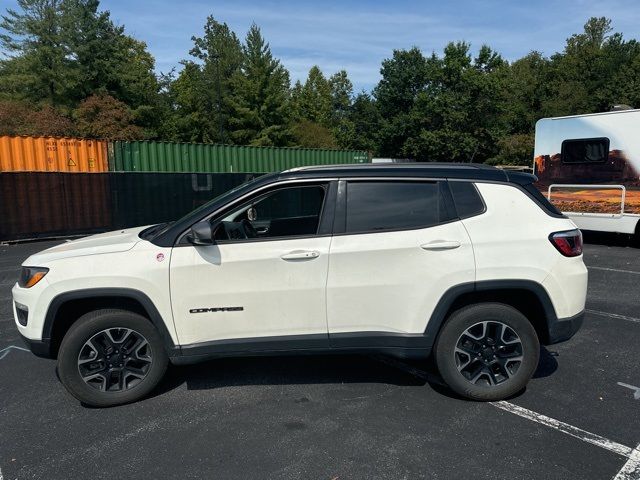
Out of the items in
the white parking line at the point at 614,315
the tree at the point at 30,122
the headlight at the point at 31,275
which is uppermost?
the tree at the point at 30,122

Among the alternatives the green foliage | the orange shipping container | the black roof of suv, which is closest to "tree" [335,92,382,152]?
the green foliage

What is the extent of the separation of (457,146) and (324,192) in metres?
43.7

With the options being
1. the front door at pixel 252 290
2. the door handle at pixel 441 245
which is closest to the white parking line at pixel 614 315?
the door handle at pixel 441 245

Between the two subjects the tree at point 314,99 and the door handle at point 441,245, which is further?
the tree at point 314,99

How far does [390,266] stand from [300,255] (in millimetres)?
648

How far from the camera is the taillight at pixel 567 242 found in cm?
346

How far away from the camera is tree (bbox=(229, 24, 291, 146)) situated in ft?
143

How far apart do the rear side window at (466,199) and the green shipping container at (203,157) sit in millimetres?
15791

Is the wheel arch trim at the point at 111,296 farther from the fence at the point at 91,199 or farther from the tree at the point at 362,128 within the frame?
the tree at the point at 362,128

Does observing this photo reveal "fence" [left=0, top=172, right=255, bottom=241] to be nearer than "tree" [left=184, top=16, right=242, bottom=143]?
Yes

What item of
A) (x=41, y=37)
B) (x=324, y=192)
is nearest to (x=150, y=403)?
(x=324, y=192)

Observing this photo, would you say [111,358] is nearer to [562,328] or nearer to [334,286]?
[334,286]

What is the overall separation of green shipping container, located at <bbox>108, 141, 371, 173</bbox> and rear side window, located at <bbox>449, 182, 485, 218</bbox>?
15791 millimetres

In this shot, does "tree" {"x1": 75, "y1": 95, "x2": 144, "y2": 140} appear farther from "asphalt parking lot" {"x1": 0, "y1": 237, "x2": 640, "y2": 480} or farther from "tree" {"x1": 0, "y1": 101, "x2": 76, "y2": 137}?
"asphalt parking lot" {"x1": 0, "y1": 237, "x2": 640, "y2": 480}
